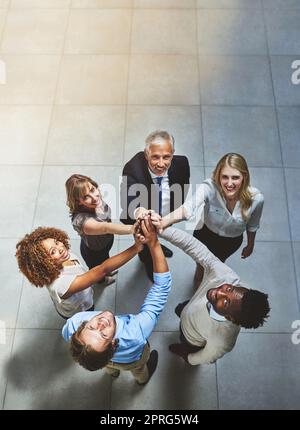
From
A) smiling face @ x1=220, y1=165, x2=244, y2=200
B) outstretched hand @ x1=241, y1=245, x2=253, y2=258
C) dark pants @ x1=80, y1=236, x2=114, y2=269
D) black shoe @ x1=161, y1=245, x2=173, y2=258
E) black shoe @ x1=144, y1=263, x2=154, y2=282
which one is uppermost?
black shoe @ x1=161, y1=245, x2=173, y2=258

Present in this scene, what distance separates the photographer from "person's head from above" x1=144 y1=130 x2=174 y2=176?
2633 millimetres

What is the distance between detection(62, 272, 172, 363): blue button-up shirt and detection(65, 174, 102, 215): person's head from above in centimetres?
63

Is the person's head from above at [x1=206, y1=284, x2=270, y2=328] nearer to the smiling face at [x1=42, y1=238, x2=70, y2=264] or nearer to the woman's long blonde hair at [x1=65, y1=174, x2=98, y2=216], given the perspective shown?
the smiling face at [x1=42, y1=238, x2=70, y2=264]

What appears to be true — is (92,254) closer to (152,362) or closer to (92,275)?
(92,275)

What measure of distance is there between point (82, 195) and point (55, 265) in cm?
46

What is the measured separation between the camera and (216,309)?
2.26 m

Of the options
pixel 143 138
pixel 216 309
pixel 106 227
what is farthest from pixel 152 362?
pixel 143 138

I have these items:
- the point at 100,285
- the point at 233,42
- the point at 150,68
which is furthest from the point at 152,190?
the point at 233,42

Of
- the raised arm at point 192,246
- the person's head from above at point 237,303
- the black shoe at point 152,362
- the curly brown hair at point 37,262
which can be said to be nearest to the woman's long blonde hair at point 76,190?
the curly brown hair at point 37,262

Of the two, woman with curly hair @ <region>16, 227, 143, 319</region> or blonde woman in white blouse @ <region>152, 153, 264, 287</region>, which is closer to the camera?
woman with curly hair @ <region>16, 227, 143, 319</region>

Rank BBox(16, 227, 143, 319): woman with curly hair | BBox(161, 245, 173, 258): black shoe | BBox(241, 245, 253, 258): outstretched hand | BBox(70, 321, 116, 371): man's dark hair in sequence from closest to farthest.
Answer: BBox(70, 321, 116, 371): man's dark hair, BBox(16, 227, 143, 319): woman with curly hair, BBox(241, 245, 253, 258): outstretched hand, BBox(161, 245, 173, 258): black shoe

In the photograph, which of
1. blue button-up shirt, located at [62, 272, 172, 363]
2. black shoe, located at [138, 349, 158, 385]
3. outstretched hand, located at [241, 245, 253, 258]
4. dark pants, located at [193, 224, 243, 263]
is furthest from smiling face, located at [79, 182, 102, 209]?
outstretched hand, located at [241, 245, 253, 258]

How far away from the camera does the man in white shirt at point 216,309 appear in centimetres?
224

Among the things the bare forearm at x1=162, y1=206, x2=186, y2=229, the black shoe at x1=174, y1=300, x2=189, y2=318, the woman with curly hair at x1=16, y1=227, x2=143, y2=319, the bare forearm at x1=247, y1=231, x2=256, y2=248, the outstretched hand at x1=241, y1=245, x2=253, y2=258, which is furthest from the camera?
the outstretched hand at x1=241, y1=245, x2=253, y2=258
